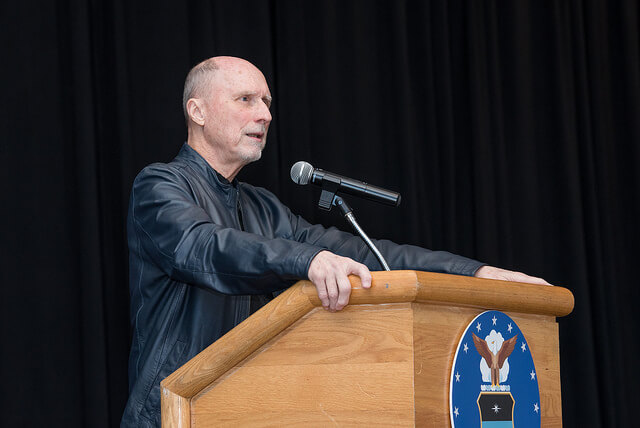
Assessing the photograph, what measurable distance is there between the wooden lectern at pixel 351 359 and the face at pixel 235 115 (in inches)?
32.5

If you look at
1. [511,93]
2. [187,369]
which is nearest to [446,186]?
[511,93]

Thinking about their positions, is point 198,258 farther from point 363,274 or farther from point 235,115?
point 235,115

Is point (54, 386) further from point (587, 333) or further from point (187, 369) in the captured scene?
point (587, 333)

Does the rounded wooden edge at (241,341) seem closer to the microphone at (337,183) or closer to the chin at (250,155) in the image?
the microphone at (337,183)

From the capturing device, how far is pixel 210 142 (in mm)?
2107

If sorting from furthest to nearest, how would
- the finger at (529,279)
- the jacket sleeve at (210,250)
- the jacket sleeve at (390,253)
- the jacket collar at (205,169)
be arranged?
the jacket collar at (205,169) → the jacket sleeve at (390,253) → the finger at (529,279) → the jacket sleeve at (210,250)

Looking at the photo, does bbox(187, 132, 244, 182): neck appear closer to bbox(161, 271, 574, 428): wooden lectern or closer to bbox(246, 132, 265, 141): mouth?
bbox(246, 132, 265, 141): mouth

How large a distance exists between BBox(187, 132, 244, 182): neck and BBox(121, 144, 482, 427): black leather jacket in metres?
0.04

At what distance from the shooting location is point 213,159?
2105mm

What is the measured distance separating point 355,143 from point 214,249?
1.45m

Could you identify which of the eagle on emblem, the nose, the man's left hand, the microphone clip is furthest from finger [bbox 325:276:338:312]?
the nose

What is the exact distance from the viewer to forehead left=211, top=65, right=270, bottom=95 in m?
2.11

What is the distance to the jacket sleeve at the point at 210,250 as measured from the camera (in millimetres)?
1365

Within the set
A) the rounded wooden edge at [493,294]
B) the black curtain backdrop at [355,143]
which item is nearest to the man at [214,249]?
the rounded wooden edge at [493,294]
